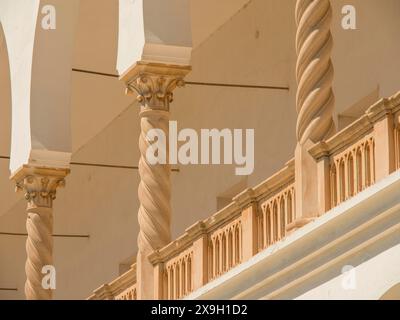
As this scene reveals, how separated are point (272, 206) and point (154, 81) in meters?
3.41

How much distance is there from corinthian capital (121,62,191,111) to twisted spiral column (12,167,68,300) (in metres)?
3.31

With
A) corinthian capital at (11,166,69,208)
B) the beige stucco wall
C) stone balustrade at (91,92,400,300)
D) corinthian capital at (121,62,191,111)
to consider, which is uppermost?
the beige stucco wall

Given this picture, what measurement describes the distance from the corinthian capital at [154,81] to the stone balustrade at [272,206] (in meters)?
1.76

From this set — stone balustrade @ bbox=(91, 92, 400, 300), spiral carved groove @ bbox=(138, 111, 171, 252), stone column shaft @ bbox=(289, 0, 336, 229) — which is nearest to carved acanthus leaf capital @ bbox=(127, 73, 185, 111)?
spiral carved groove @ bbox=(138, 111, 171, 252)

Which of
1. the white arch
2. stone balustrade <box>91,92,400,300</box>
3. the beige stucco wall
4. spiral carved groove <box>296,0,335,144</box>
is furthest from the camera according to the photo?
the beige stucco wall

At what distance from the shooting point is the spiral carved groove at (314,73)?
13.1m

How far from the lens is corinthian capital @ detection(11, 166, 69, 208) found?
19.8 metres

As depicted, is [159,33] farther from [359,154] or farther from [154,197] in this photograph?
[359,154]

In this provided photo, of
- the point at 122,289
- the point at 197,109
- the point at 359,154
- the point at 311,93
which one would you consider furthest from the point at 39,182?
the point at 359,154

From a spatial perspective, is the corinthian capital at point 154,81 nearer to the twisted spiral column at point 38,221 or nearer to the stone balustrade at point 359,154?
the twisted spiral column at point 38,221

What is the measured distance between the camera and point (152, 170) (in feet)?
54.8

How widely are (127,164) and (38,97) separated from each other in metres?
7.10

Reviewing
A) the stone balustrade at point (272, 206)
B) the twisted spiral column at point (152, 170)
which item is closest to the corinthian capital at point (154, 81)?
the twisted spiral column at point (152, 170)

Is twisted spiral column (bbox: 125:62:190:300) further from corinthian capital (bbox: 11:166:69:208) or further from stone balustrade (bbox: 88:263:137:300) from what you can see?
corinthian capital (bbox: 11:166:69:208)
